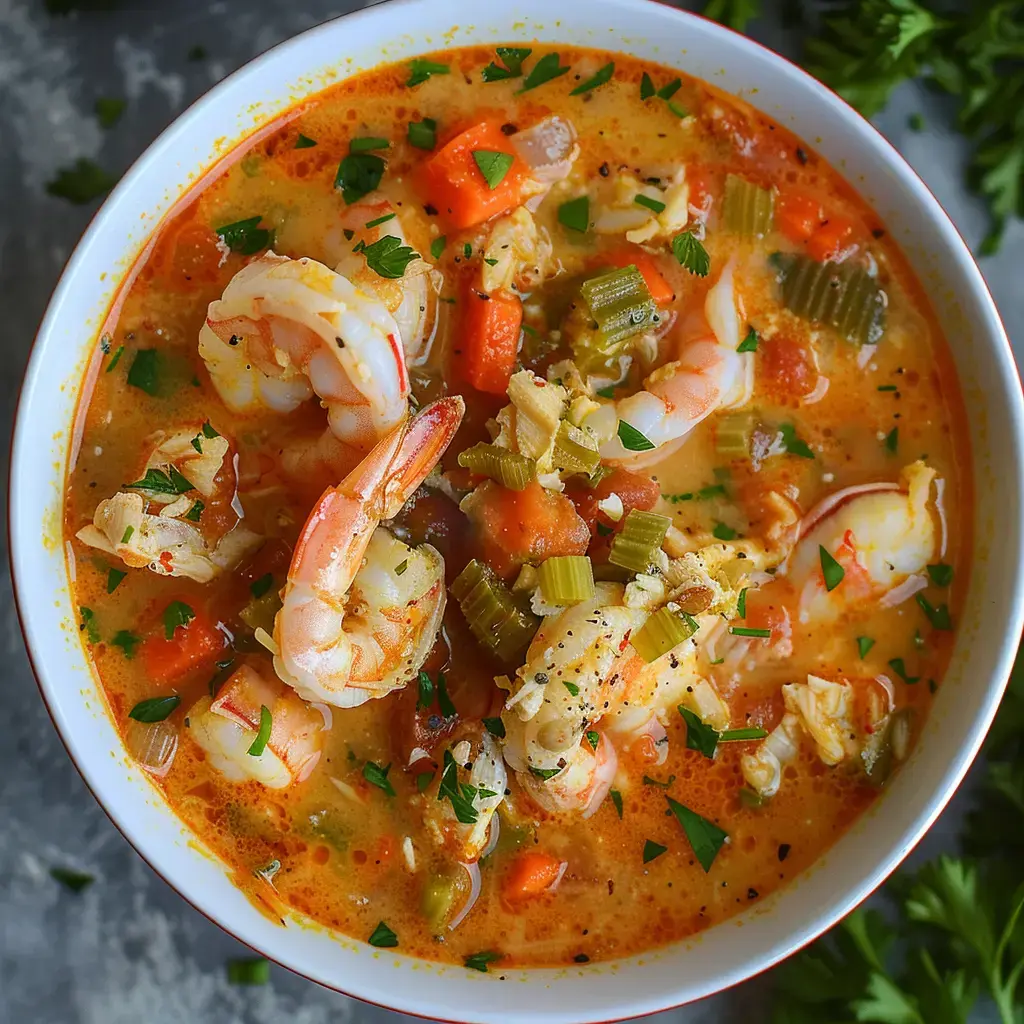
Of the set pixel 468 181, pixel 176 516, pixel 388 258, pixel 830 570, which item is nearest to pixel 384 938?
Result: pixel 176 516

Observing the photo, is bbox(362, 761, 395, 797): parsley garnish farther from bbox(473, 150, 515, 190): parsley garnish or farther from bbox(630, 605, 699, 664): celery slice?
bbox(473, 150, 515, 190): parsley garnish

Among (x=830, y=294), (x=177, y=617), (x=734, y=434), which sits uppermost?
(x=830, y=294)

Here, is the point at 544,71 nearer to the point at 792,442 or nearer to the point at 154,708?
the point at 792,442

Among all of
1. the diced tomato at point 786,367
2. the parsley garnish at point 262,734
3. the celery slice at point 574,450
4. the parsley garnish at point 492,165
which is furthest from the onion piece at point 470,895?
the parsley garnish at point 492,165

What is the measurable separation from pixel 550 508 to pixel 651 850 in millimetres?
989

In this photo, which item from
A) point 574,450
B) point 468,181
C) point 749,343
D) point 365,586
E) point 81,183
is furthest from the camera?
point 81,183

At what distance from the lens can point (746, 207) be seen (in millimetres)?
2842

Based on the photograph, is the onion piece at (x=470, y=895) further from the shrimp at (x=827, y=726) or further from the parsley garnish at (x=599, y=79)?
the parsley garnish at (x=599, y=79)

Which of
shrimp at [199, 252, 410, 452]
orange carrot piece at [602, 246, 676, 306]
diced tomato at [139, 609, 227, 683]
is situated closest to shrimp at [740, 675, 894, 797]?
orange carrot piece at [602, 246, 676, 306]

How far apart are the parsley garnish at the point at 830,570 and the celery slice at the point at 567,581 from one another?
0.66 meters

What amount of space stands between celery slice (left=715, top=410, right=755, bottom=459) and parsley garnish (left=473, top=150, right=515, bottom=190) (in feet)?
2.82

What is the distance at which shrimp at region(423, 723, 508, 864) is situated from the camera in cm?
271

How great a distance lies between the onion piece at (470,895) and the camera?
2.89m

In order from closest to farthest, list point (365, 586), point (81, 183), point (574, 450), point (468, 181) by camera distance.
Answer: point (365, 586) < point (574, 450) < point (468, 181) < point (81, 183)
